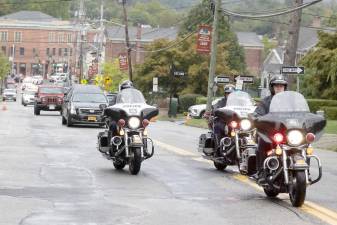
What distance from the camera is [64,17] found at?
194625 millimetres

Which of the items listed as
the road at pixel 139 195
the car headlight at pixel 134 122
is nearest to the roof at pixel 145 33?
the road at pixel 139 195

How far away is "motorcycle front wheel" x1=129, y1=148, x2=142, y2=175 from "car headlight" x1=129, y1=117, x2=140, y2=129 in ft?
1.38

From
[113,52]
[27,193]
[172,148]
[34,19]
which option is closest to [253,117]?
[27,193]

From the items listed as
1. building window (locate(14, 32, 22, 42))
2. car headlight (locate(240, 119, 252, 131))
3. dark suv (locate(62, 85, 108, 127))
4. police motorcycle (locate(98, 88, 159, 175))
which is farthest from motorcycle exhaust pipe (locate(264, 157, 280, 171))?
building window (locate(14, 32, 22, 42))

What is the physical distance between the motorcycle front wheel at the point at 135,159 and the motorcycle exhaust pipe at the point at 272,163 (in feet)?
12.9

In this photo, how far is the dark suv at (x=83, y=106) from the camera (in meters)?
35.1

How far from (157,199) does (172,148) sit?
1110cm

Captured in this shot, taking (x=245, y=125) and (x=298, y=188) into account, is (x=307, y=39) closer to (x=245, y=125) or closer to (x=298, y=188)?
(x=245, y=125)

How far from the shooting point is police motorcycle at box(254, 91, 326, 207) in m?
11.7

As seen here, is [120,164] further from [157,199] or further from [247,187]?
[157,199]

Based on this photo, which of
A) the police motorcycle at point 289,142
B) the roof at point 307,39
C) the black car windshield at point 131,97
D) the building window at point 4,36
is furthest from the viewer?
the building window at point 4,36

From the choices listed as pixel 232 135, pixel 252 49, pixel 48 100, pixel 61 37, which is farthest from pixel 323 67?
pixel 61 37

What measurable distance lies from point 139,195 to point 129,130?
3.18 metres

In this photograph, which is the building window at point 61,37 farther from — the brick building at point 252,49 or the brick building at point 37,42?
the brick building at point 252,49
